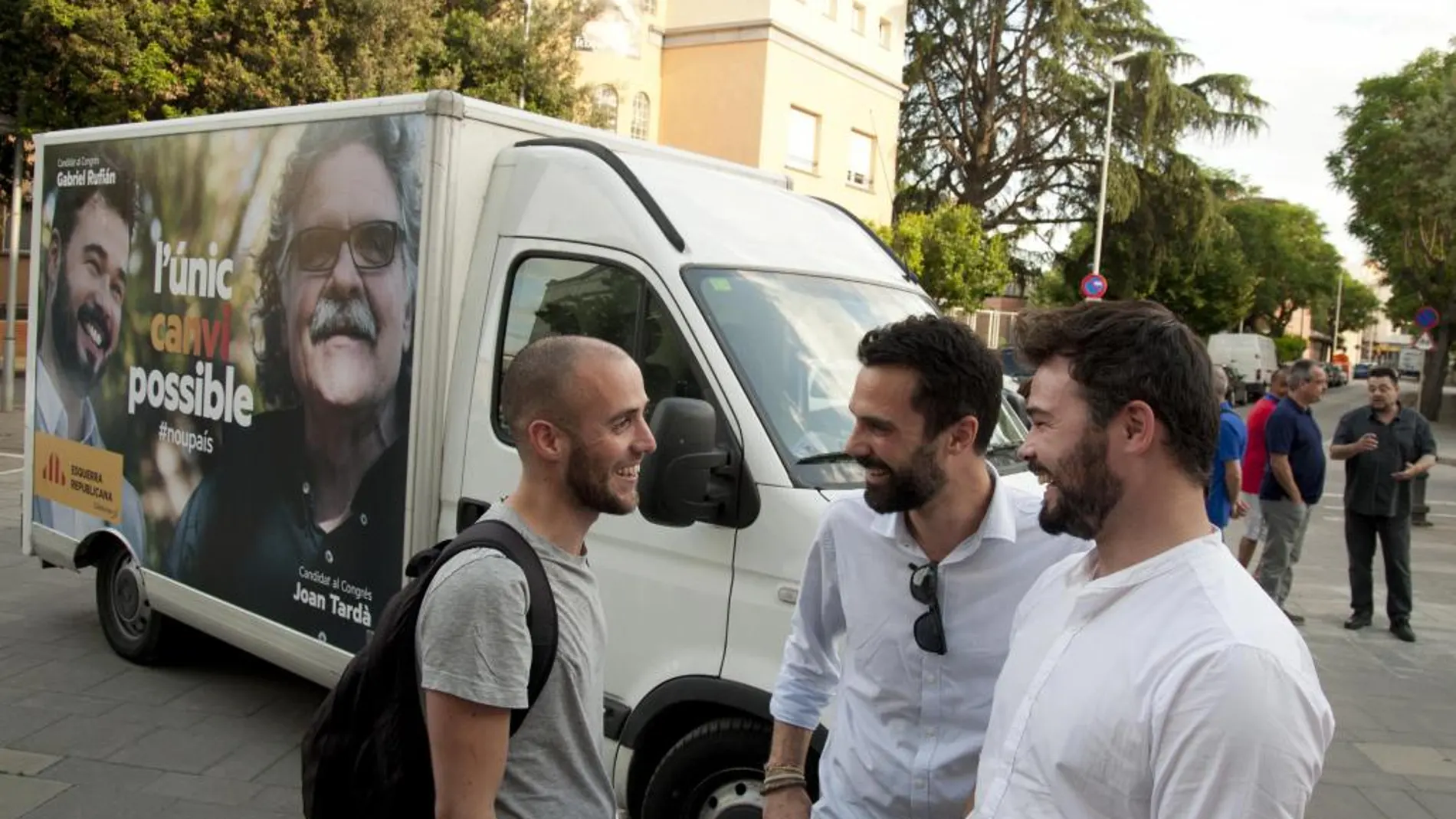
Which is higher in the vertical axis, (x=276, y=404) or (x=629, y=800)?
(x=276, y=404)

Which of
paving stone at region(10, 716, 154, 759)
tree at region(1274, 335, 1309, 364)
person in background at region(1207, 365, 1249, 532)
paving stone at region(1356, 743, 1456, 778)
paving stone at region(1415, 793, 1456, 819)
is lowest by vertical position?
paving stone at region(10, 716, 154, 759)

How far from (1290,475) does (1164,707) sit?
746 centimetres

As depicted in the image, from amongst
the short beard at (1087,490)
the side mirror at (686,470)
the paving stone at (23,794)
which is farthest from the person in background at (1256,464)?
the paving stone at (23,794)

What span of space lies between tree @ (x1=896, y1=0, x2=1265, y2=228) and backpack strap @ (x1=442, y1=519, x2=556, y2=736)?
32.1m

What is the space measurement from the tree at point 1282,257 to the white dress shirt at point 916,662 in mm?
57991

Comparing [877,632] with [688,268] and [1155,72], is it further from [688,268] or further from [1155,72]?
[1155,72]

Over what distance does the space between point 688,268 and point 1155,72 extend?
1206 inches

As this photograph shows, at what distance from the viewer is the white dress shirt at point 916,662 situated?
2213 mm

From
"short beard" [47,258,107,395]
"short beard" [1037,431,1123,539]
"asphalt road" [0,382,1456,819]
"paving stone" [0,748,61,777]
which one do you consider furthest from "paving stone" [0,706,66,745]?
"short beard" [1037,431,1123,539]

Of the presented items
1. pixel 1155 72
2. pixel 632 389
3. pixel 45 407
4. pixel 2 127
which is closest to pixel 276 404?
pixel 45 407

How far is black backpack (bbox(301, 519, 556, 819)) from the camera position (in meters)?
1.80

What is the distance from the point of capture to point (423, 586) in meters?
1.86

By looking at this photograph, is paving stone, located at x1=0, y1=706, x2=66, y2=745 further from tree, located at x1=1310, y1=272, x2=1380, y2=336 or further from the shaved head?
tree, located at x1=1310, y1=272, x2=1380, y2=336

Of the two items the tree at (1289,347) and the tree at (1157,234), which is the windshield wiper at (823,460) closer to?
the tree at (1157,234)
